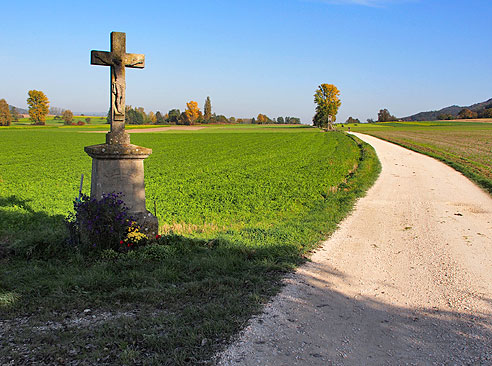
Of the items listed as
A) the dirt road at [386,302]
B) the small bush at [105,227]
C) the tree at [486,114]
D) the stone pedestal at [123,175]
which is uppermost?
the tree at [486,114]

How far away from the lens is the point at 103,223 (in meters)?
5.93

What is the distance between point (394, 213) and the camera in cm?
1005

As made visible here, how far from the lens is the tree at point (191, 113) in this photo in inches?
4572

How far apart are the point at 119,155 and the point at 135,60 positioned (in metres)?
1.78

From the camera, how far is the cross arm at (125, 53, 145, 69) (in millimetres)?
6656

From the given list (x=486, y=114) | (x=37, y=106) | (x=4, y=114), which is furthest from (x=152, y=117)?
(x=486, y=114)

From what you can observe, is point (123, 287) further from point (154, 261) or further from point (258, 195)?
point (258, 195)

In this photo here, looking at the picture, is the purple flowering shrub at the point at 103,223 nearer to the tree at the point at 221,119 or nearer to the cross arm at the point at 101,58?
the cross arm at the point at 101,58

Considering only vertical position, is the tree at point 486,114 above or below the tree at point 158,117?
above

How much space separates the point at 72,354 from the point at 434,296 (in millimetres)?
4215

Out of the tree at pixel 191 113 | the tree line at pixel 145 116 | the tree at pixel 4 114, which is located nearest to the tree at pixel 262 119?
the tree line at pixel 145 116

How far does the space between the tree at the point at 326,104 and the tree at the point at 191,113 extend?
38028 mm

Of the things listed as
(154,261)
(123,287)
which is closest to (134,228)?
(154,261)

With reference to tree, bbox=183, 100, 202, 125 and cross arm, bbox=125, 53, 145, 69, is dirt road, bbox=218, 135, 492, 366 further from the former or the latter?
tree, bbox=183, 100, 202, 125
